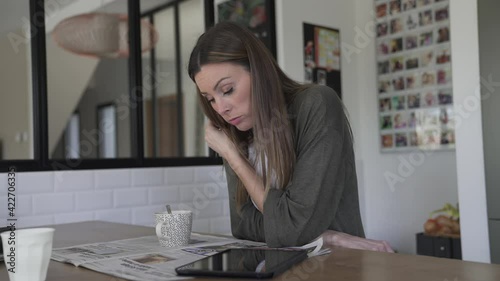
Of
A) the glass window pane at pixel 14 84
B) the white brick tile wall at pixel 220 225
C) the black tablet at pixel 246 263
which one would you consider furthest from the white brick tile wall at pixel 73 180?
the glass window pane at pixel 14 84

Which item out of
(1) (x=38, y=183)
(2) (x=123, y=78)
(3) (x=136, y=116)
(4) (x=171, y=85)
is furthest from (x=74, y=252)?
(2) (x=123, y=78)

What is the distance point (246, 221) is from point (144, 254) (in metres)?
0.39

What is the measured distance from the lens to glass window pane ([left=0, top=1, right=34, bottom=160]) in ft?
21.1

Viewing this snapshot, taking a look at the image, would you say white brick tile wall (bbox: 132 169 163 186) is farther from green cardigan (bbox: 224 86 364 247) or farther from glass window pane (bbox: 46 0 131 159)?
glass window pane (bbox: 46 0 131 159)

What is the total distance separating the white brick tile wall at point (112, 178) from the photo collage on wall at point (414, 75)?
6.42 ft

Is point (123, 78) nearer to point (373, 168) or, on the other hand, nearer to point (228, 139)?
point (373, 168)

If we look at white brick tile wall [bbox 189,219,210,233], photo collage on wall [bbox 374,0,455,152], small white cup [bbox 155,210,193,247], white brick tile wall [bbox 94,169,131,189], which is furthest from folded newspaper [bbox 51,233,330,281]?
photo collage on wall [bbox 374,0,455,152]

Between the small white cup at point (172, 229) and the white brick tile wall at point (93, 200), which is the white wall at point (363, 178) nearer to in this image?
the white brick tile wall at point (93, 200)

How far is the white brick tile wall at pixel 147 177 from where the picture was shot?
8.20ft

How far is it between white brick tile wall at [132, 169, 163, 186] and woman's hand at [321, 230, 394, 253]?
139 centimetres

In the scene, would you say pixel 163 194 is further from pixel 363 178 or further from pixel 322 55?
pixel 363 178

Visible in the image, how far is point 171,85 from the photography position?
22.4 ft

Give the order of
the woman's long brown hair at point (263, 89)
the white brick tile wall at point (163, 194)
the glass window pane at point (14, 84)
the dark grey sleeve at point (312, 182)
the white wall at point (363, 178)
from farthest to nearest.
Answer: the glass window pane at point (14, 84) < the white brick tile wall at point (163, 194) < the white wall at point (363, 178) < the woman's long brown hair at point (263, 89) < the dark grey sleeve at point (312, 182)

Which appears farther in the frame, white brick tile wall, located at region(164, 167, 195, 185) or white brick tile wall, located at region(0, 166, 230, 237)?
white brick tile wall, located at region(164, 167, 195, 185)
